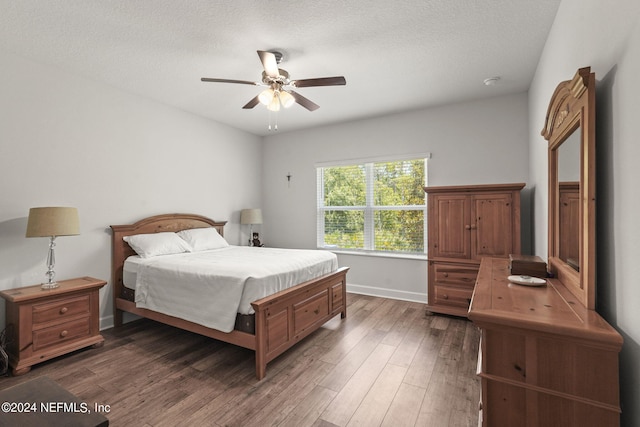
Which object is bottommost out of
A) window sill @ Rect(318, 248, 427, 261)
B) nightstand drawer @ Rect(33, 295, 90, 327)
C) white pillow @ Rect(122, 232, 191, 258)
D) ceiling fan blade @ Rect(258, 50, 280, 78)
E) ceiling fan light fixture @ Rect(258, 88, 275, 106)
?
nightstand drawer @ Rect(33, 295, 90, 327)

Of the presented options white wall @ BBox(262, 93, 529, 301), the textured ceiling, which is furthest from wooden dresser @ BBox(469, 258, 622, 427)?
white wall @ BBox(262, 93, 529, 301)

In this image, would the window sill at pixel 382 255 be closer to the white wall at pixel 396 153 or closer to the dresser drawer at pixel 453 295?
the white wall at pixel 396 153

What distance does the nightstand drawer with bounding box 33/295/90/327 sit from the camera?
8.22 feet

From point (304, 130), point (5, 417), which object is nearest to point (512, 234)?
point (304, 130)

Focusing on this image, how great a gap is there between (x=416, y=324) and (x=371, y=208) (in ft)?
6.23

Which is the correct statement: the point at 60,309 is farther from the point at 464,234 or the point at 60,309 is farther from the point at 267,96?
the point at 464,234

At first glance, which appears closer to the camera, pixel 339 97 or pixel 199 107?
pixel 339 97

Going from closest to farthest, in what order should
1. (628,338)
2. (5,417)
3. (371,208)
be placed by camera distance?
(5,417), (628,338), (371,208)

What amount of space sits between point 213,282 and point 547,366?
2212 millimetres

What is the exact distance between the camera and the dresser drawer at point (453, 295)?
3.49m

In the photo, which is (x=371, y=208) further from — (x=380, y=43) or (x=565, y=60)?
(x=565, y=60)

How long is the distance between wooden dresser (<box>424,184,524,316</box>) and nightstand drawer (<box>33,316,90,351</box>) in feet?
11.9

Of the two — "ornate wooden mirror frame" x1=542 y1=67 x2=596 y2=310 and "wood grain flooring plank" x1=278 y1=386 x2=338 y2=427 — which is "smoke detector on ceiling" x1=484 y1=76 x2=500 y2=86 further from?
"wood grain flooring plank" x1=278 y1=386 x2=338 y2=427

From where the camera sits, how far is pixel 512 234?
3.31 metres
